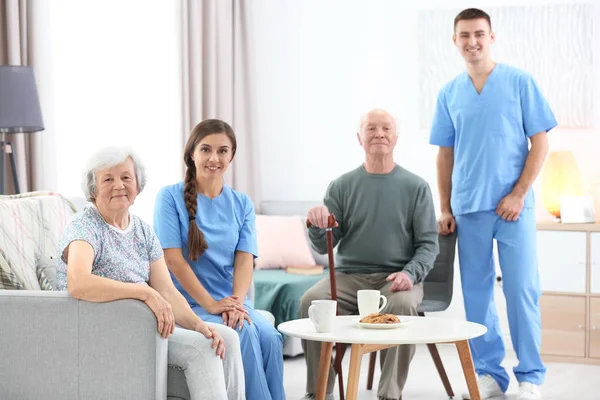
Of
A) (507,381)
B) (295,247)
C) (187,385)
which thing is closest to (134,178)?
(187,385)

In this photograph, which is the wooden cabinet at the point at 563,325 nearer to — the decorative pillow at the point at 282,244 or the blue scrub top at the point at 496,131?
the blue scrub top at the point at 496,131

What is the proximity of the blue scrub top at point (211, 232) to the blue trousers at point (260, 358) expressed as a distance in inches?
5.7

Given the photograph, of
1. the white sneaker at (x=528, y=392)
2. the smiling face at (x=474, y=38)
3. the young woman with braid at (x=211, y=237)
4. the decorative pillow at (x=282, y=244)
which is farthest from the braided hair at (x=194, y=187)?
the decorative pillow at (x=282, y=244)

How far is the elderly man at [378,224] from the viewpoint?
3.71 meters

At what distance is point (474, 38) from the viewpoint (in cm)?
385

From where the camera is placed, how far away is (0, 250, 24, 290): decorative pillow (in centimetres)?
281

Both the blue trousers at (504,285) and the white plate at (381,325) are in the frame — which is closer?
the white plate at (381,325)

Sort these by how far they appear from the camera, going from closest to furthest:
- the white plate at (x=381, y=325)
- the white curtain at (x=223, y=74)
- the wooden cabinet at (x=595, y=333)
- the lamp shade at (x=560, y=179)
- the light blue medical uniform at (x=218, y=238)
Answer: the white plate at (x=381, y=325), the light blue medical uniform at (x=218, y=238), the wooden cabinet at (x=595, y=333), the lamp shade at (x=560, y=179), the white curtain at (x=223, y=74)

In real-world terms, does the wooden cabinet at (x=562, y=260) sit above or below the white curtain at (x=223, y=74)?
below

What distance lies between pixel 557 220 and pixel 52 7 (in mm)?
2757

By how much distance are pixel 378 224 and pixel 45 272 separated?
1.34 m

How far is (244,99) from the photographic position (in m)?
5.84

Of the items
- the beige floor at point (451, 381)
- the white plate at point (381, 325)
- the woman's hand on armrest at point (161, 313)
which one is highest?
the woman's hand on armrest at point (161, 313)

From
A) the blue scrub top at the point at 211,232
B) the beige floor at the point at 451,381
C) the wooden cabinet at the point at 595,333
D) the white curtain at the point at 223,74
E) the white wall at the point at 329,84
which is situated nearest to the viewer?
the blue scrub top at the point at 211,232
